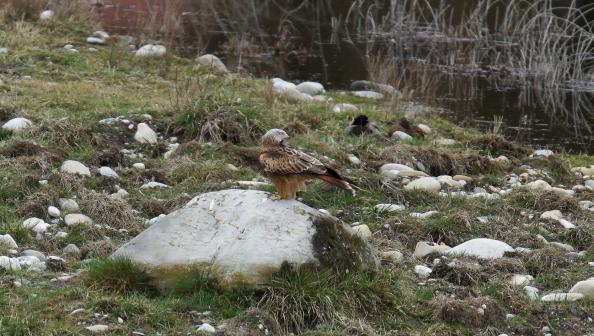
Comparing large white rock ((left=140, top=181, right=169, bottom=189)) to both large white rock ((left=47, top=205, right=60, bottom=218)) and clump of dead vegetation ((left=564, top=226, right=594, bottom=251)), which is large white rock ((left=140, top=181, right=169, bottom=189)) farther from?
clump of dead vegetation ((left=564, top=226, right=594, bottom=251))

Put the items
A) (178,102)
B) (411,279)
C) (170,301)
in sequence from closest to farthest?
(170,301) < (411,279) < (178,102)

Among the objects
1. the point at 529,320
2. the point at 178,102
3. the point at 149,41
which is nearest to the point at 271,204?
the point at 529,320

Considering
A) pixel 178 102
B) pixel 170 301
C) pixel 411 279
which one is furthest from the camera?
pixel 178 102

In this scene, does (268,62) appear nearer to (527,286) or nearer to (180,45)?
(180,45)

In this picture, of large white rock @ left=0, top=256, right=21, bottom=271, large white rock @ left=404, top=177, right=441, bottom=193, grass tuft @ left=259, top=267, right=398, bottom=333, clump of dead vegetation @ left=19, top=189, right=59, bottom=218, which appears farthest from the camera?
large white rock @ left=404, top=177, right=441, bottom=193

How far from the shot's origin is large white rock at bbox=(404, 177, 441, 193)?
8.87m

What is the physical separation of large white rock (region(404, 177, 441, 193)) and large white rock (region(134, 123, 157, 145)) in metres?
2.56

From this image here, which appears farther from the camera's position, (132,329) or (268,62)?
(268,62)

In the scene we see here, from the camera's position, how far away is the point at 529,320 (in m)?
6.20

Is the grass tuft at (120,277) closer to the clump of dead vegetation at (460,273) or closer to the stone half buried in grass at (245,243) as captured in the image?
the stone half buried in grass at (245,243)

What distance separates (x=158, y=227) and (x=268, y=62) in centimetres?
1069

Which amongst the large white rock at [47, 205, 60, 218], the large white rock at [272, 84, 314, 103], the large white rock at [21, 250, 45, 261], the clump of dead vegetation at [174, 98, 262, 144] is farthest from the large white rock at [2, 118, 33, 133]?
the large white rock at [272, 84, 314, 103]

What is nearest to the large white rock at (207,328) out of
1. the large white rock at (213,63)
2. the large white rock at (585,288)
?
the large white rock at (585,288)

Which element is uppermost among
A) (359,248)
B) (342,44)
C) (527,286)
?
(359,248)
